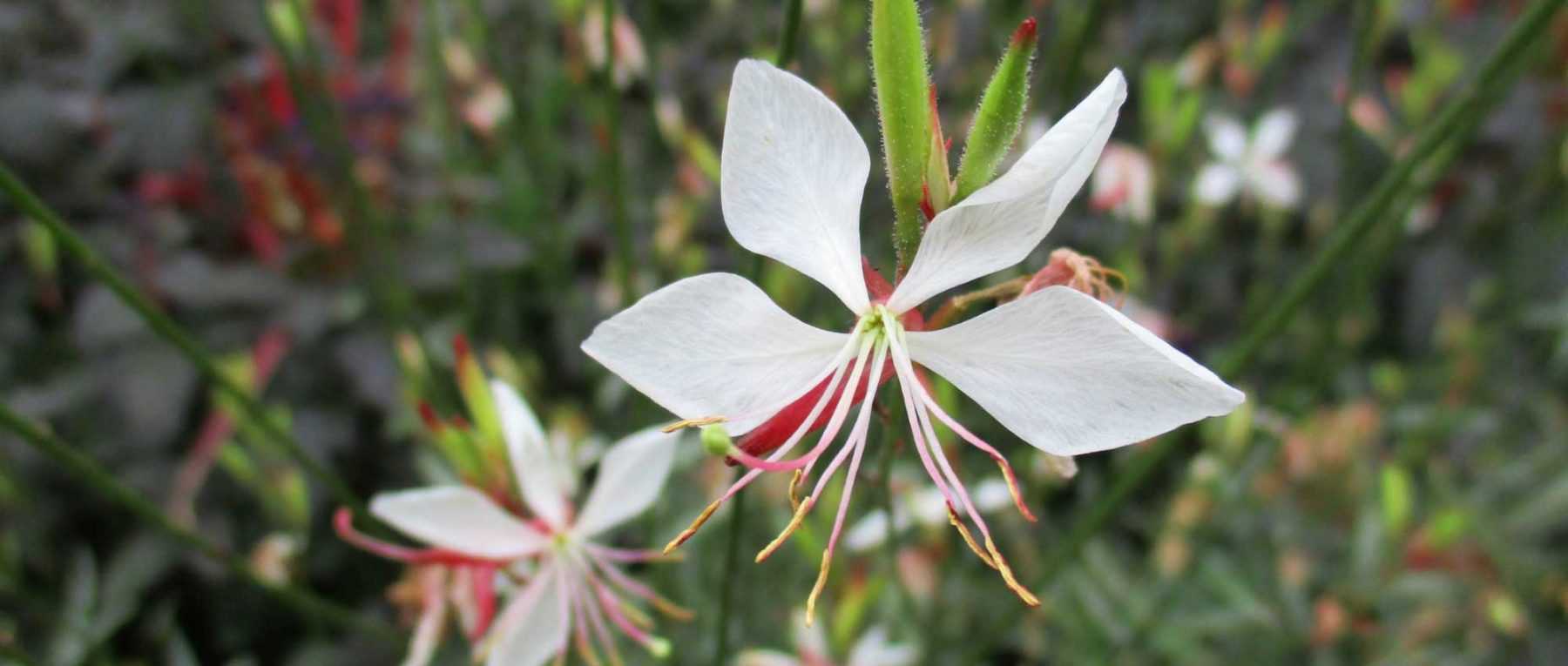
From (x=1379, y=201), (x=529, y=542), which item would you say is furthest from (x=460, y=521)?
(x=1379, y=201)

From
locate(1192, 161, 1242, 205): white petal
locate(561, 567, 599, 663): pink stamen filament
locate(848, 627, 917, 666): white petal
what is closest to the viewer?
locate(561, 567, 599, 663): pink stamen filament

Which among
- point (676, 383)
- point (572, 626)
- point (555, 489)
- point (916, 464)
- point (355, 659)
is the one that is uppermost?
point (676, 383)

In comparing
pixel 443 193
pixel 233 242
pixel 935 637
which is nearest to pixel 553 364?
pixel 443 193

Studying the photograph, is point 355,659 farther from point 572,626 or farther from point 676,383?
point 676,383

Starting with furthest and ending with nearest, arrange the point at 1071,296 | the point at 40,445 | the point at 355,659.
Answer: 1. the point at 355,659
2. the point at 40,445
3. the point at 1071,296

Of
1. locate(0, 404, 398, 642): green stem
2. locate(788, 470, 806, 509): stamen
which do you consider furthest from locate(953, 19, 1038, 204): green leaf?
locate(0, 404, 398, 642): green stem

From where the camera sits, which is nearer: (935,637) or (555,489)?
(555,489)

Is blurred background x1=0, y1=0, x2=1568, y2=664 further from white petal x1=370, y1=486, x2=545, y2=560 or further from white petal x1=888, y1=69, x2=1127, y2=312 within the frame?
white petal x1=888, y1=69, x2=1127, y2=312
